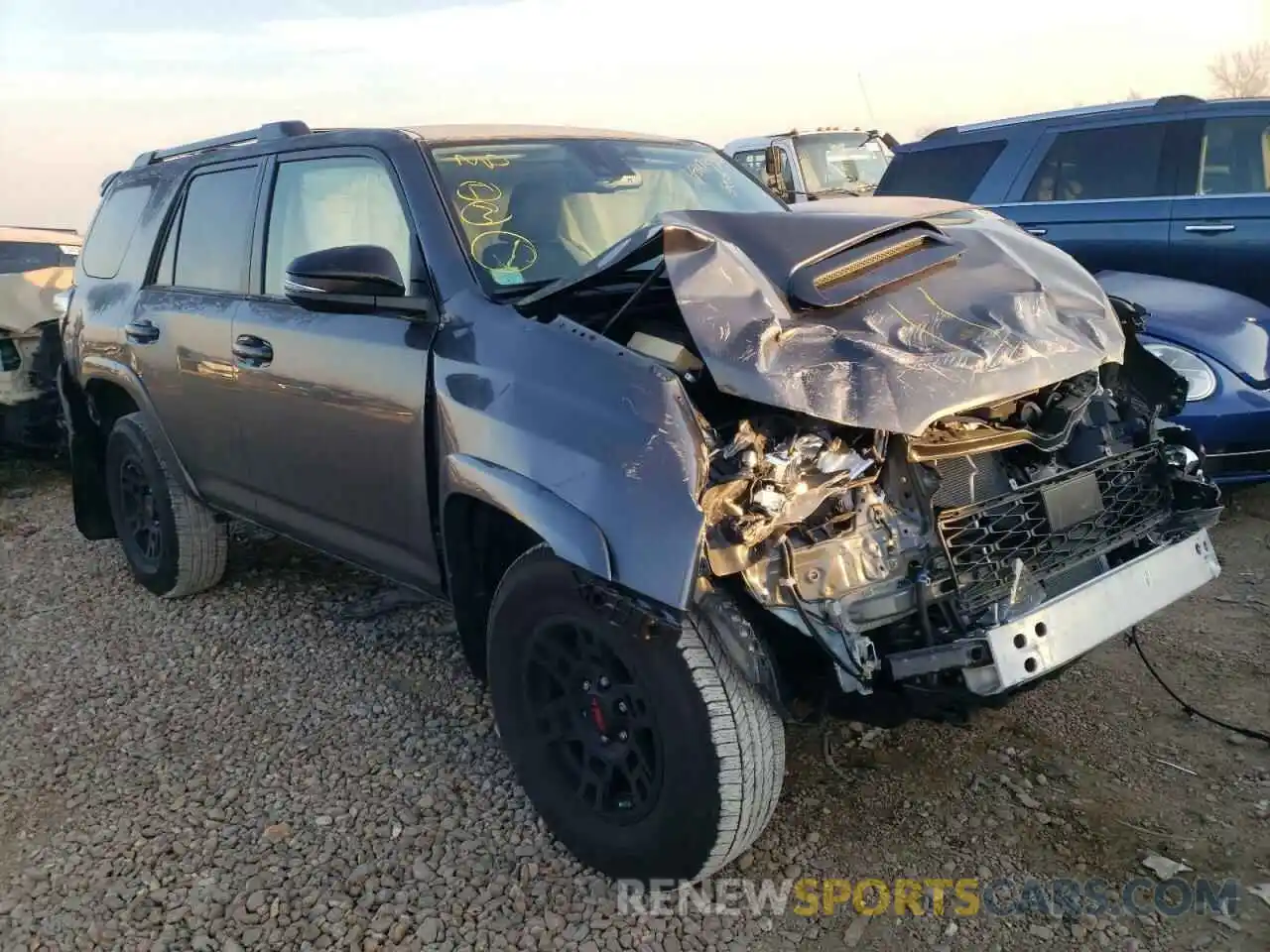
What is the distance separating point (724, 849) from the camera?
99.0 inches

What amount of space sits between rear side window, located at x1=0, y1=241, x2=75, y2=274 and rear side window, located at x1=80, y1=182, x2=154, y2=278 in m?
3.08

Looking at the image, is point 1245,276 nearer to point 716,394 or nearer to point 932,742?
point 932,742

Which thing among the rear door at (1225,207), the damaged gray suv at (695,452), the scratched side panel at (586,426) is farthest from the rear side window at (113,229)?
the rear door at (1225,207)

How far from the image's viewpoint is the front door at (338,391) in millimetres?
3170

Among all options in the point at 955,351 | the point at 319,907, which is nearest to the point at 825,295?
the point at 955,351

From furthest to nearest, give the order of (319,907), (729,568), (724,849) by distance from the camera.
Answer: (319,907) → (724,849) → (729,568)

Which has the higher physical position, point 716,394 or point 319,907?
point 716,394

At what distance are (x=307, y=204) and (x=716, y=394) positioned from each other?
74.8 inches

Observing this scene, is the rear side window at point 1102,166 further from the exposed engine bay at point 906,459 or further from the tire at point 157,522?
the tire at point 157,522

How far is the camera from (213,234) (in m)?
4.22

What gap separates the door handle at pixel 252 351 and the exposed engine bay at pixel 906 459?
1292 millimetres

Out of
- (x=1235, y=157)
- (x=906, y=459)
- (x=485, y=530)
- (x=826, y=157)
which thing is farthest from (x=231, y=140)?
(x=826, y=157)

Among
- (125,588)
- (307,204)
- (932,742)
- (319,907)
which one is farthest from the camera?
(125,588)

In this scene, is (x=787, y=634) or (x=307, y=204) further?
(x=307, y=204)
